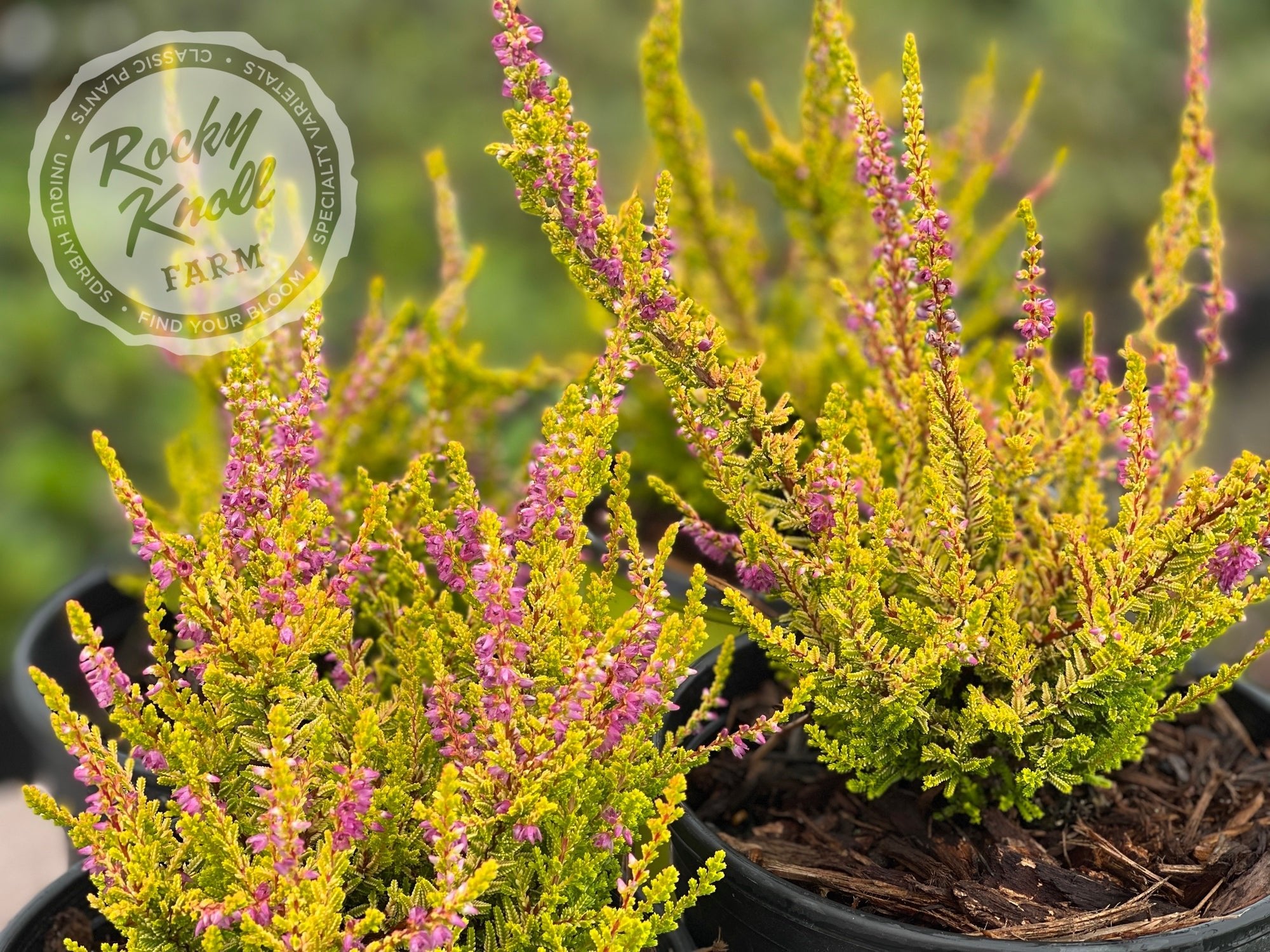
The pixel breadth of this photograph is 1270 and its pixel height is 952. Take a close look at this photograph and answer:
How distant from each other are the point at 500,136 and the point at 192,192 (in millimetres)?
2284

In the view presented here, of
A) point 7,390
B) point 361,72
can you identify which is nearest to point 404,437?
point 7,390

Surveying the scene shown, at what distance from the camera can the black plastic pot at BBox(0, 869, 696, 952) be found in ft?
3.49

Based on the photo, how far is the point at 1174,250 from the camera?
4.18ft

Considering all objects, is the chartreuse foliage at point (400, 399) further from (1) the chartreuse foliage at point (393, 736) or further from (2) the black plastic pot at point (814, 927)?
(2) the black plastic pot at point (814, 927)

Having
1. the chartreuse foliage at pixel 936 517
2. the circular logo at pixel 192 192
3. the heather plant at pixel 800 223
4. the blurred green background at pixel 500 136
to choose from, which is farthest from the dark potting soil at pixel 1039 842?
the blurred green background at pixel 500 136

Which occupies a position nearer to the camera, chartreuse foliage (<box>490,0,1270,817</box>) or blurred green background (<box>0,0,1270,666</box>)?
chartreuse foliage (<box>490,0,1270,817</box>)

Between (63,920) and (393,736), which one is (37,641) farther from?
(393,736)

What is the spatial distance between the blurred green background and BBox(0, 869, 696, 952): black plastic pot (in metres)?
1.74

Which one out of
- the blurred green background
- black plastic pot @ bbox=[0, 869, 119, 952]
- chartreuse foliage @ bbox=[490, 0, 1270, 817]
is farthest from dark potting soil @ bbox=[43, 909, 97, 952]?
the blurred green background

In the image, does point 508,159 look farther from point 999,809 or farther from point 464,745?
point 999,809

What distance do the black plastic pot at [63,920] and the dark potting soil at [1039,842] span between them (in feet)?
0.37

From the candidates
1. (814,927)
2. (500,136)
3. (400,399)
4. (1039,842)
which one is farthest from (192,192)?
(500,136)

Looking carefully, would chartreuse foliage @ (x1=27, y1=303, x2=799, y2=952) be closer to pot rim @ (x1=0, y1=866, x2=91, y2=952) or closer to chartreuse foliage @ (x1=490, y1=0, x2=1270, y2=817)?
chartreuse foliage @ (x1=490, y1=0, x2=1270, y2=817)

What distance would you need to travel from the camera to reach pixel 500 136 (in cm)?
354
